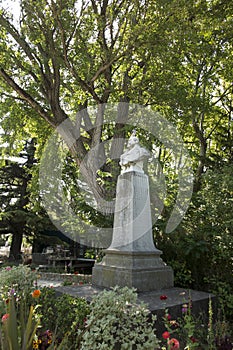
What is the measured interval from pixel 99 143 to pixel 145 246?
561cm

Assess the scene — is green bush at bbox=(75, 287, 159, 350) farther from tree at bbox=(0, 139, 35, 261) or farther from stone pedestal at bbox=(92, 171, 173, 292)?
tree at bbox=(0, 139, 35, 261)

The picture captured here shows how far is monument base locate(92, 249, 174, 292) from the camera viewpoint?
4.87 metres

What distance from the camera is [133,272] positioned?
4828 millimetres

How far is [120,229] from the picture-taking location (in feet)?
18.7

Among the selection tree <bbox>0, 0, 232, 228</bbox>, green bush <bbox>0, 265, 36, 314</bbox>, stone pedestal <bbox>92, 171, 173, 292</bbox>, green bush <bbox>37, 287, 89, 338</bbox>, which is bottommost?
green bush <bbox>37, 287, 89, 338</bbox>

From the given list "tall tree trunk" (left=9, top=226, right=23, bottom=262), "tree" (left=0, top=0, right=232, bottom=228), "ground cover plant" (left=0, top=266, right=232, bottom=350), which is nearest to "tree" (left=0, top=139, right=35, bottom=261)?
"tall tree trunk" (left=9, top=226, right=23, bottom=262)

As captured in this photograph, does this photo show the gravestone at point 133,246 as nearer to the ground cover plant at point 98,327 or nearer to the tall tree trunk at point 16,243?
the ground cover plant at point 98,327

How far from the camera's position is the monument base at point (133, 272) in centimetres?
487

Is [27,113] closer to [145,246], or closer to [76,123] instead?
[76,123]

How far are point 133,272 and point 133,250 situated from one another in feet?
1.56

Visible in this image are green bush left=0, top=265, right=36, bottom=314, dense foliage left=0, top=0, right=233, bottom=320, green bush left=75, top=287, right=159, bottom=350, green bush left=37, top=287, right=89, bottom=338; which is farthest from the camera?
dense foliage left=0, top=0, right=233, bottom=320

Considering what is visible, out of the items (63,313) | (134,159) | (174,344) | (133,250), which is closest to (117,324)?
(174,344)

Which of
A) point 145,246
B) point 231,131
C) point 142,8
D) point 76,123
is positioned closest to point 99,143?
point 76,123

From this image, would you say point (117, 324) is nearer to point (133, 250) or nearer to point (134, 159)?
point (133, 250)
